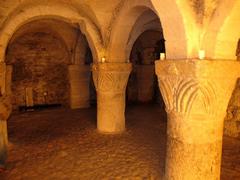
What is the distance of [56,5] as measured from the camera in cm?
526

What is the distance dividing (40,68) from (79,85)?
1755mm

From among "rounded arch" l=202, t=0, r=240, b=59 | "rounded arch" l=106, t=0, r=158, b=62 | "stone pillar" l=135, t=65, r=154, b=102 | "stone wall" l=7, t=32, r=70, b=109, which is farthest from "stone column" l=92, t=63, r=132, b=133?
"stone pillar" l=135, t=65, r=154, b=102

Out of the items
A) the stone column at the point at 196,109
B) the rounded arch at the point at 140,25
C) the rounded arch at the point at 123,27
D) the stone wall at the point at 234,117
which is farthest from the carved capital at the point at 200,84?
the stone wall at the point at 234,117

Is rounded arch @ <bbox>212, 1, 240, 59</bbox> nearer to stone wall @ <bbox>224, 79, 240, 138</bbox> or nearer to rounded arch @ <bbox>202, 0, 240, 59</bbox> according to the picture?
rounded arch @ <bbox>202, 0, 240, 59</bbox>

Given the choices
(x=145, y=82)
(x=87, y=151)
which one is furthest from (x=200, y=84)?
(x=145, y=82)

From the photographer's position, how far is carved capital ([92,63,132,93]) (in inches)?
204

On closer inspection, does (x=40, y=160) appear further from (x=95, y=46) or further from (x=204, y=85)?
(x=204, y=85)

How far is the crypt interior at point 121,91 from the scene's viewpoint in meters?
2.52

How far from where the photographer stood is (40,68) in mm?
8875

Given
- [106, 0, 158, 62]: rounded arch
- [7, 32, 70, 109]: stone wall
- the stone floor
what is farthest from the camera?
[7, 32, 70, 109]: stone wall

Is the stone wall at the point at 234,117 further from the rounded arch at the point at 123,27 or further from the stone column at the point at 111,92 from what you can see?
the rounded arch at the point at 123,27

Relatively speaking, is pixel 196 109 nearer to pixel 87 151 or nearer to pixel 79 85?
pixel 87 151

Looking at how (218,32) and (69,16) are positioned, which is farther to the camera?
(69,16)

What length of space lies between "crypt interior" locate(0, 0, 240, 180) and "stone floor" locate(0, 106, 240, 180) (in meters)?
0.02
